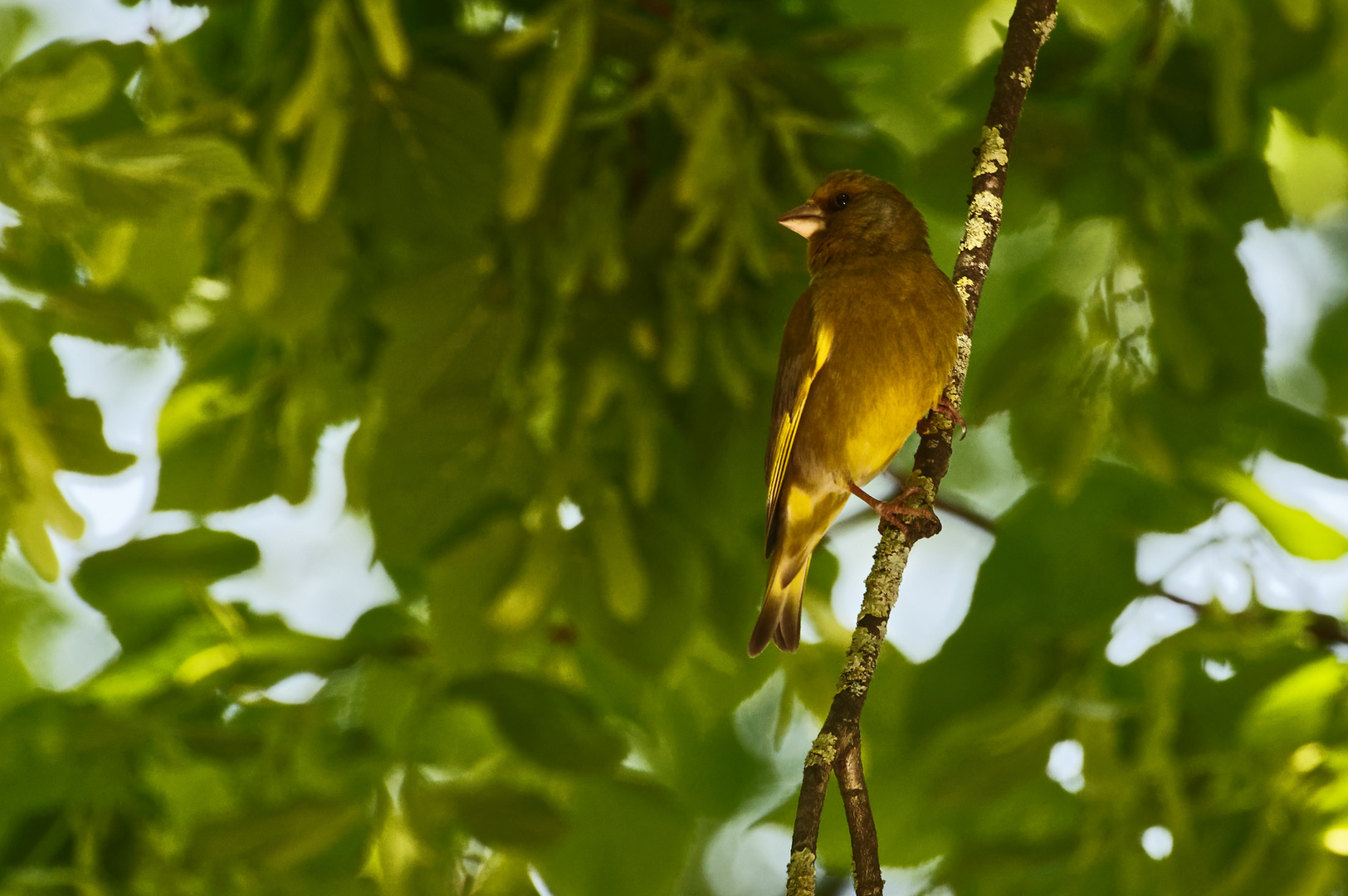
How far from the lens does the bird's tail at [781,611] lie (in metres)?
2.94

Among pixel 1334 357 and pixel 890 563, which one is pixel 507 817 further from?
pixel 1334 357

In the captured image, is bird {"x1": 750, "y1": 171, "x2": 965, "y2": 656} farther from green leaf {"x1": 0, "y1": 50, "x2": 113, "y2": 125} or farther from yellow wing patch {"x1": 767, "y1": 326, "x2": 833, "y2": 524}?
green leaf {"x1": 0, "y1": 50, "x2": 113, "y2": 125}

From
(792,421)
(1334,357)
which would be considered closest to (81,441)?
(792,421)

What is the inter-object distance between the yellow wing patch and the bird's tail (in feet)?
A: 0.98

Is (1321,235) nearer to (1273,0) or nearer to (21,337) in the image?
(1273,0)

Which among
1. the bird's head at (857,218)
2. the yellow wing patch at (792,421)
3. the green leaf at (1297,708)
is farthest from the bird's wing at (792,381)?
the green leaf at (1297,708)

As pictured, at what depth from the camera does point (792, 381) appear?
105 inches

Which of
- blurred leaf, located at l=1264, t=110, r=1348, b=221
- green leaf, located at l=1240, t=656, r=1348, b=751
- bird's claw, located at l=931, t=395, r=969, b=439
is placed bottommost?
green leaf, located at l=1240, t=656, r=1348, b=751

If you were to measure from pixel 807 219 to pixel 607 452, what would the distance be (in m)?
0.84

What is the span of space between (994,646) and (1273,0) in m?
1.55

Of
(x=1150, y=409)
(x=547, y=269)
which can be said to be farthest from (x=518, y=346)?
(x=1150, y=409)

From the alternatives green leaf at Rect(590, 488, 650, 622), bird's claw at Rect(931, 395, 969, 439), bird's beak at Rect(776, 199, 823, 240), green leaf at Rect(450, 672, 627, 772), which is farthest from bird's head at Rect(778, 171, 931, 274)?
green leaf at Rect(450, 672, 627, 772)

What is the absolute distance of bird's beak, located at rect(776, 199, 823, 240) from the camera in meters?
2.86

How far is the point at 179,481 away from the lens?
3465 mm
